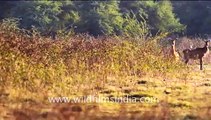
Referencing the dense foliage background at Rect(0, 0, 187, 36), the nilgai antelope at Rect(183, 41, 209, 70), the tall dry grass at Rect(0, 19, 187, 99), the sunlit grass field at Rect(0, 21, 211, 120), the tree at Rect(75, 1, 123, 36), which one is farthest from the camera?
the tree at Rect(75, 1, 123, 36)

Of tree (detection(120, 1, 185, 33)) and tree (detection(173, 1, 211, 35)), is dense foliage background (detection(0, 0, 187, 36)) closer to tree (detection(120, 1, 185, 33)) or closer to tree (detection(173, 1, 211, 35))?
tree (detection(120, 1, 185, 33))

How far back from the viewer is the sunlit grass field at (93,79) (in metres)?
6.88

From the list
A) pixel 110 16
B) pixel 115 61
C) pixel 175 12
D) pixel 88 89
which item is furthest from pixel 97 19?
pixel 88 89

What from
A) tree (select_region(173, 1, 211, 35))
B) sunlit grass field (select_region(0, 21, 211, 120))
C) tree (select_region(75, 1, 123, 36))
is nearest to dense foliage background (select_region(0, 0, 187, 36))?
tree (select_region(75, 1, 123, 36))

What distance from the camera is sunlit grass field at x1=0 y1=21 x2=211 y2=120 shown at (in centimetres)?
688

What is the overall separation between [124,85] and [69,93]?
4.91 ft

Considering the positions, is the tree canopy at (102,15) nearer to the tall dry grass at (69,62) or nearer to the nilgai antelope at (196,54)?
the nilgai antelope at (196,54)

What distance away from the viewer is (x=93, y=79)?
900cm

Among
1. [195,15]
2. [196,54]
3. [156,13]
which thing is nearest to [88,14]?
[156,13]

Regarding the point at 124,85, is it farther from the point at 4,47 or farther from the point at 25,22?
the point at 25,22

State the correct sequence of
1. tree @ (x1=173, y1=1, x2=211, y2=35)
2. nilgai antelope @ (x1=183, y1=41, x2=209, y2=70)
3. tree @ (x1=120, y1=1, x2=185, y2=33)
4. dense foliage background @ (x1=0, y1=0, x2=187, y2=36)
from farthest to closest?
tree @ (x1=173, y1=1, x2=211, y2=35), tree @ (x1=120, y1=1, x2=185, y2=33), dense foliage background @ (x1=0, y1=0, x2=187, y2=36), nilgai antelope @ (x1=183, y1=41, x2=209, y2=70)

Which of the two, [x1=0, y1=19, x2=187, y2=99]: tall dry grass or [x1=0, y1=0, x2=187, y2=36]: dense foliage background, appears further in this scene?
[x1=0, y1=0, x2=187, y2=36]: dense foliage background

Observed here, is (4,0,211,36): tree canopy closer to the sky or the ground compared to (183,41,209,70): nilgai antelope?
closer to the sky

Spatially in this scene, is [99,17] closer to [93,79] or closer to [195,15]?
[195,15]
